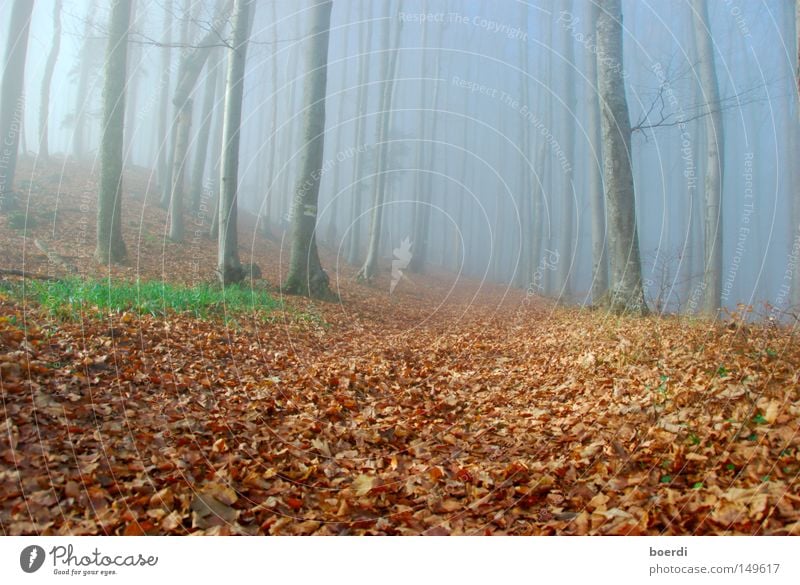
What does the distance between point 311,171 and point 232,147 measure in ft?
5.49

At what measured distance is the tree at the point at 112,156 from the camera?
10.4m

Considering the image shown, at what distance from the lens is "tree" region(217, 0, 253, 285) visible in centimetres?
995

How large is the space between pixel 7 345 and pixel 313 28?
9.02 m

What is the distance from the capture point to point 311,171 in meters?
10.9

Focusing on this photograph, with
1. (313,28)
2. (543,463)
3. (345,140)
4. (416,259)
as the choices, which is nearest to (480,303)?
(313,28)

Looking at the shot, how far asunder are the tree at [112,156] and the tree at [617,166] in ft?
30.0

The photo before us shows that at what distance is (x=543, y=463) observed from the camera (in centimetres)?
358

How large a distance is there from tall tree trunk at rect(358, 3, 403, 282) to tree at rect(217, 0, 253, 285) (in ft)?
21.8

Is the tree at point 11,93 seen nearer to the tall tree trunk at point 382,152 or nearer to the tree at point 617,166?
the tall tree trunk at point 382,152

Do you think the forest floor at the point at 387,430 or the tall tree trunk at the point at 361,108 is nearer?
the forest floor at the point at 387,430
